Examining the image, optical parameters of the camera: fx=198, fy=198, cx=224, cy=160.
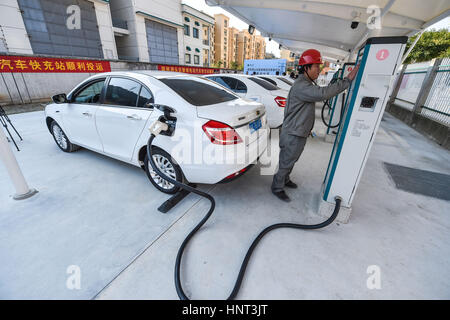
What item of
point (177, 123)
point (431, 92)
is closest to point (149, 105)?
point (177, 123)

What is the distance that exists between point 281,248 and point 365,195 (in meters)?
1.71

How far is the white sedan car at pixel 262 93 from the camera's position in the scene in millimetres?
4816

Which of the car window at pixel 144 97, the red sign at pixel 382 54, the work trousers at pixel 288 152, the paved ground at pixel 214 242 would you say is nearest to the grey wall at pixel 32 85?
the paved ground at pixel 214 242

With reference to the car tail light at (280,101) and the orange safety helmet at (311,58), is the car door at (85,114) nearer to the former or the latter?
the orange safety helmet at (311,58)

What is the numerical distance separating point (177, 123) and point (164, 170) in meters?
0.70

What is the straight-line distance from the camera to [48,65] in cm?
849

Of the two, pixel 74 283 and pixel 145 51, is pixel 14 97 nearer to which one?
pixel 74 283

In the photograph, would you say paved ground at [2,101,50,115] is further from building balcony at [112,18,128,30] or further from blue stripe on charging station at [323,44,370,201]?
building balcony at [112,18,128,30]

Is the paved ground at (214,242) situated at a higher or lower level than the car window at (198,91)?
lower

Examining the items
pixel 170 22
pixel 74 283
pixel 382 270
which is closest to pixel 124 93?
pixel 74 283

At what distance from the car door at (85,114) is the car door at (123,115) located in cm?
18

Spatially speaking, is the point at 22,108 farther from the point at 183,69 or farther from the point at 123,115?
the point at 183,69
